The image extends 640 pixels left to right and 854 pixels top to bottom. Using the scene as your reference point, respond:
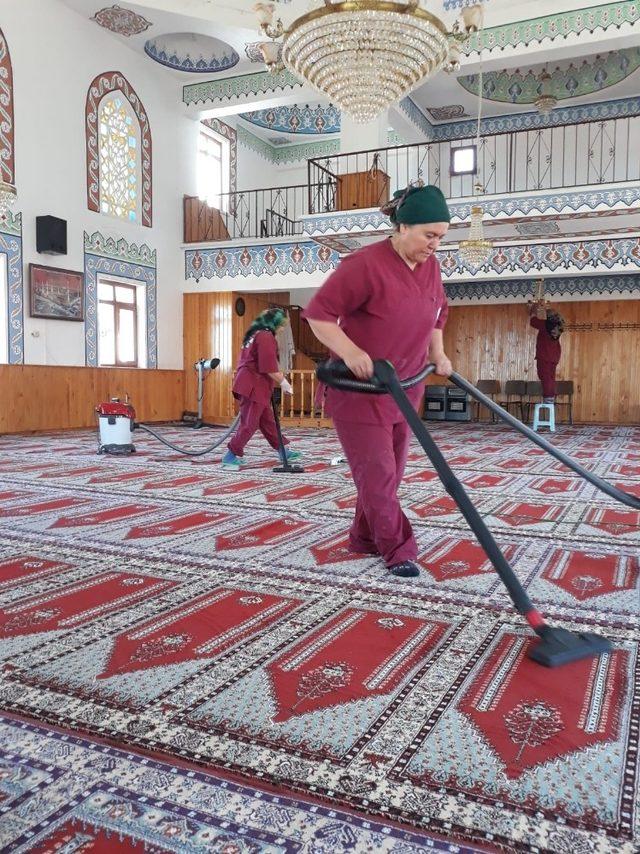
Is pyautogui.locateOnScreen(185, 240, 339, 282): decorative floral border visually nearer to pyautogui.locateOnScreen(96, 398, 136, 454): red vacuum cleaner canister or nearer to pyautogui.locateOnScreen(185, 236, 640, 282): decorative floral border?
pyautogui.locateOnScreen(185, 236, 640, 282): decorative floral border

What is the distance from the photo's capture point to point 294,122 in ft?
43.9

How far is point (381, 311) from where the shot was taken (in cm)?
227

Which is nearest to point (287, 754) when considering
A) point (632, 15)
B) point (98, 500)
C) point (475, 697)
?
point (475, 697)

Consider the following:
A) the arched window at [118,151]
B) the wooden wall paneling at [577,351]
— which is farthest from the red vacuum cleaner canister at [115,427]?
the wooden wall paneling at [577,351]

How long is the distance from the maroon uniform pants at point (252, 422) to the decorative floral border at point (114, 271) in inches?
198

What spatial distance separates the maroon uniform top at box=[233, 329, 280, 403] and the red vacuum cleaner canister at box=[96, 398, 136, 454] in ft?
5.60

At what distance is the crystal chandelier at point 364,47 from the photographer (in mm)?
3701

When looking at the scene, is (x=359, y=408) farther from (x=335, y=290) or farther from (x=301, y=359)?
(x=301, y=359)

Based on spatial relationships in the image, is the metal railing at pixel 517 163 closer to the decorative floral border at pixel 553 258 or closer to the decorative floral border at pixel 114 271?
the decorative floral border at pixel 553 258

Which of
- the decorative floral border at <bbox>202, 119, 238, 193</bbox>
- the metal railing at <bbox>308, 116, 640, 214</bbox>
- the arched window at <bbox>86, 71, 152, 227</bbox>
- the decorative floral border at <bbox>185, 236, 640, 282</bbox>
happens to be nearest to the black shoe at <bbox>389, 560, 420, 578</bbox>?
the decorative floral border at <bbox>185, 236, 640, 282</bbox>

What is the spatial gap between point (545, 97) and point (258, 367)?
29.4ft

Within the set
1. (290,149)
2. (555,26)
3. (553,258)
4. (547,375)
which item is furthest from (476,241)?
(290,149)

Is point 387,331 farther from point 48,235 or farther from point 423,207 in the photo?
point 48,235

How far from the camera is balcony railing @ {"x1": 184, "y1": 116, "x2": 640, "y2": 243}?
A: 1048 centimetres
